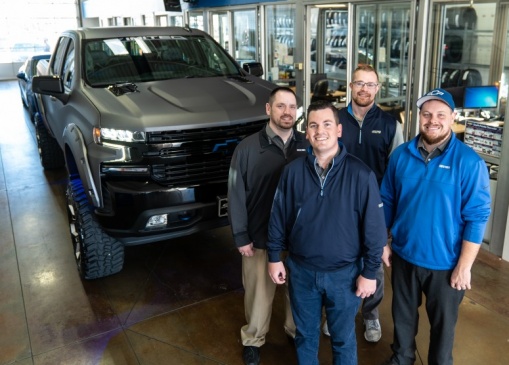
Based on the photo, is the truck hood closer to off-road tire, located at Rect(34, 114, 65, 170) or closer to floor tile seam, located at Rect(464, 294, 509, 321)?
floor tile seam, located at Rect(464, 294, 509, 321)

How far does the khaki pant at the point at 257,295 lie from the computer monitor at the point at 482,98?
112 inches

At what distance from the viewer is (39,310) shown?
3537 millimetres

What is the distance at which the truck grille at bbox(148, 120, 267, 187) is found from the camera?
3.40m

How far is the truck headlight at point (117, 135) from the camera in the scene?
3.36 m

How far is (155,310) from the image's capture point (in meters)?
3.51

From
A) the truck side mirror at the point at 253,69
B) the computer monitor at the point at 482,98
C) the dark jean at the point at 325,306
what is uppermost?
the truck side mirror at the point at 253,69

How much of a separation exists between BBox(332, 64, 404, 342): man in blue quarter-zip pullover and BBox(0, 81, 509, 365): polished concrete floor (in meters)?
1.18

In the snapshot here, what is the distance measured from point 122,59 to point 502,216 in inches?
138

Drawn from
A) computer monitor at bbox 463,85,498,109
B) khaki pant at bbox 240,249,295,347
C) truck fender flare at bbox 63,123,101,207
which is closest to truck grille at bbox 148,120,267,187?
truck fender flare at bbox 63,123,101,207

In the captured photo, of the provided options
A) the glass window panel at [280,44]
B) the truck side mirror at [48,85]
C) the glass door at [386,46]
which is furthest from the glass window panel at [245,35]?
the truck side mirror at [48,85]

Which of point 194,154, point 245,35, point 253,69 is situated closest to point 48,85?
point 194,154

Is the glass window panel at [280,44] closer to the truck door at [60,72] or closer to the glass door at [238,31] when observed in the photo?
the glass door at [238,31]

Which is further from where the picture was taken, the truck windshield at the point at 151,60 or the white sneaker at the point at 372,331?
the truck windshield at the point at 151,60

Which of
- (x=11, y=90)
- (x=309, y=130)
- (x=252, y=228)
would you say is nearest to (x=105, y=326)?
(x=252, y=228)
